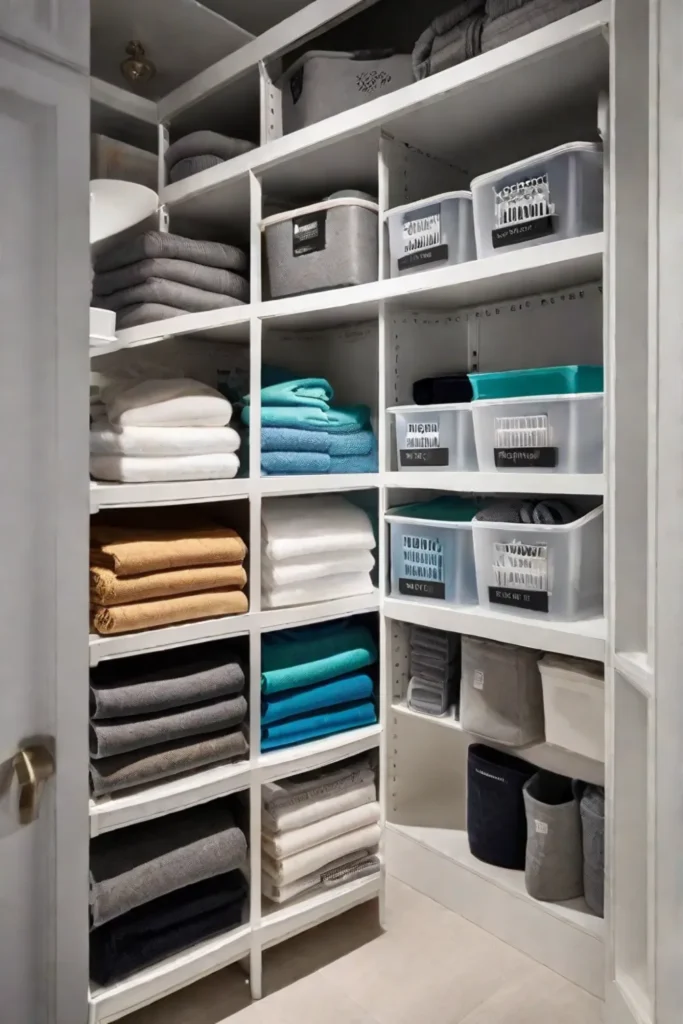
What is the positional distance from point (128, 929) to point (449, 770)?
1018 mm

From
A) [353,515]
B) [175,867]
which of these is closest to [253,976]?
[175,867]

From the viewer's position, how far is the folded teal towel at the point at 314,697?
178cm

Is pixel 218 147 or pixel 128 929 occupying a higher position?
pixel 218 147

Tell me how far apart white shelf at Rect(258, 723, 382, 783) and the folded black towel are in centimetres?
26

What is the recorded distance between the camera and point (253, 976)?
167 cm

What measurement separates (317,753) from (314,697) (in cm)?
13

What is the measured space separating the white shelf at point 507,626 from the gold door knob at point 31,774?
3.15 feet

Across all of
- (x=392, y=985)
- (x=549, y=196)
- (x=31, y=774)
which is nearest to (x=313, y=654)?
(x=392, y=985)

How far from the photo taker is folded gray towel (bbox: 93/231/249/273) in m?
1.90

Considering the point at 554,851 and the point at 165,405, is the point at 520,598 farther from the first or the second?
the point at 165,405

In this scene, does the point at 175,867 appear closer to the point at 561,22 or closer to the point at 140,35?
the point at 561,22

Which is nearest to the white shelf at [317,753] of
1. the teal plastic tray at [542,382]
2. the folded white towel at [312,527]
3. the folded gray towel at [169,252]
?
the folded white towel at [312,527]

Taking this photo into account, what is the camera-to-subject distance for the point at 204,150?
2029mm

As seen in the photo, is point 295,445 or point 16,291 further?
point 295,445
